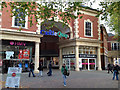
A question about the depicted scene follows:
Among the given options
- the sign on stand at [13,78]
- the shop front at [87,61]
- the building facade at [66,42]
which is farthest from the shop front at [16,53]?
the sign on stand at [13,78]

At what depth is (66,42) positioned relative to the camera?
2495cm

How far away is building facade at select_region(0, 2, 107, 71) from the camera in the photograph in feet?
56.6

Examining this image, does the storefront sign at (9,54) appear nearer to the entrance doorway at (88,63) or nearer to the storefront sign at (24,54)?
the storefront sign at (24,54)

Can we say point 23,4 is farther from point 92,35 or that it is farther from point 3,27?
point 92,35

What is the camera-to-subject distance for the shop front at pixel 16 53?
56.6 feet

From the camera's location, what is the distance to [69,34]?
24.8m

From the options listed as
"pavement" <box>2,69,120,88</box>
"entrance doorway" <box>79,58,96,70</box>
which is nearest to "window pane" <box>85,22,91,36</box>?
"entrance doorway" <box>79,58,96,70</box>

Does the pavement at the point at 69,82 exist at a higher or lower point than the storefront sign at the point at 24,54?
lower

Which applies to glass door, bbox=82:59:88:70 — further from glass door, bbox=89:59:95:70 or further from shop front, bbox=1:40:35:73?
shop front, bbox=1:40:35:73

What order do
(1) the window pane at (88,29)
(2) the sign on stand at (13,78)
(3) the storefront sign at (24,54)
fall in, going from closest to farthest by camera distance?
(2) the sign on stand at (13,78), (3) the storefront sign at (24,54), (1) the window pane at (88,29)

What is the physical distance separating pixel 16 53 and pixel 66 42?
9910mm

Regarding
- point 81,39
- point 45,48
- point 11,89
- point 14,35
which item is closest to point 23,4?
point 11,89

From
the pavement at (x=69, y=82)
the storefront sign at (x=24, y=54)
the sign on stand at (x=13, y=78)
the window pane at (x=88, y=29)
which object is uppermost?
the window pane at (x=88, y=29)

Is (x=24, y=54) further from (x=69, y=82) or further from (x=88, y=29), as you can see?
(x=88, y=29)
